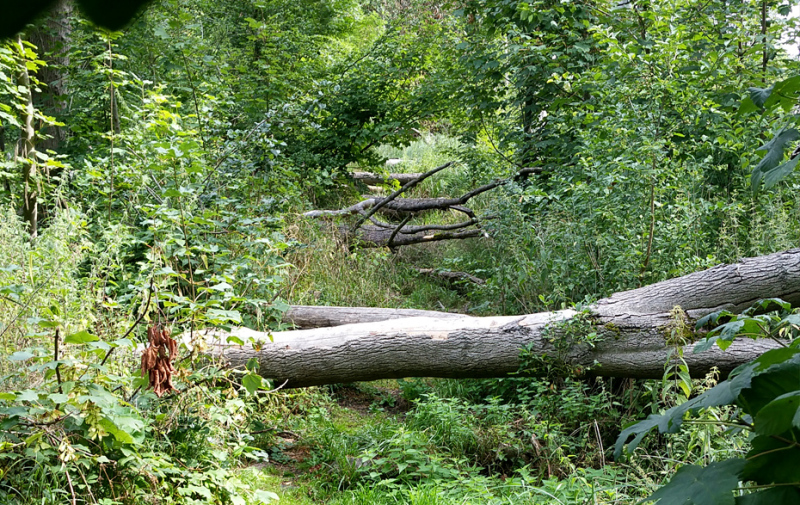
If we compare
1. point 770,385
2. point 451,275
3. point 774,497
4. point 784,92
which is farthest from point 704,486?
point 451,275

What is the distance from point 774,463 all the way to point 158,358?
2647 mm

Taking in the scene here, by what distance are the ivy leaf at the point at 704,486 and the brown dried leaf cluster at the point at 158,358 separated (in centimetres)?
248

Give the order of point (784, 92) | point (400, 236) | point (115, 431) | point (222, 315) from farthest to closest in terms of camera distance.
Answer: point (400, 236) → point (222, 315) → point (115, 431) → point (784, 92)

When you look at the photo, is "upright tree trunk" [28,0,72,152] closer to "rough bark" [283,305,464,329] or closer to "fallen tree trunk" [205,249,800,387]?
"rough bark" [283,305,464,329]

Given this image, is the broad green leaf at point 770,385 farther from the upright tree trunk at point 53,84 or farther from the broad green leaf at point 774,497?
the upright tree trunk at point 53,84

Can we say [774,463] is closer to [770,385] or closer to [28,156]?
[770,385]

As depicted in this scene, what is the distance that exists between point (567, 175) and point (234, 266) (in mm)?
3901

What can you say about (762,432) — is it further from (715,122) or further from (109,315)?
(715,122)

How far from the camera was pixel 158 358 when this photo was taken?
303 cm

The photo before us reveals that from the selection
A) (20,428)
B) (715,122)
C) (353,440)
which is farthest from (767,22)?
(20,428)

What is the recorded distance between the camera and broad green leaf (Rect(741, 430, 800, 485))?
43.8 inches

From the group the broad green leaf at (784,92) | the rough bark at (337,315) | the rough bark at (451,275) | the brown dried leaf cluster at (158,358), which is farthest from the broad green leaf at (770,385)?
the rough bark at (451,275)

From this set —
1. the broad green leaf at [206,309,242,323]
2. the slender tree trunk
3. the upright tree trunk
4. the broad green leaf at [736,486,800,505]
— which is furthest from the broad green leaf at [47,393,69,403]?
the upright tree trunk

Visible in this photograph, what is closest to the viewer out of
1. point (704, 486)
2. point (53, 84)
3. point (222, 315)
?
point (704, 486)
